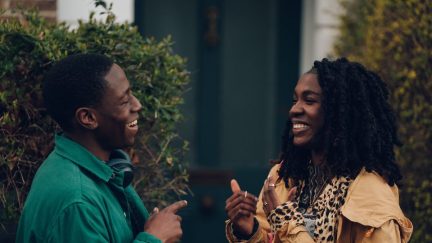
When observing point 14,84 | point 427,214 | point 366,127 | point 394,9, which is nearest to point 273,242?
point 366,127

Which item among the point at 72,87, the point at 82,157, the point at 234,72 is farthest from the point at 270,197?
the point at 234,72

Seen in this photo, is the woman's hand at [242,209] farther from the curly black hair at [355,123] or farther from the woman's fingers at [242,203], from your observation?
the curly black hair at [355,123]

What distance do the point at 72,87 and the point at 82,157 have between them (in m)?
0.28

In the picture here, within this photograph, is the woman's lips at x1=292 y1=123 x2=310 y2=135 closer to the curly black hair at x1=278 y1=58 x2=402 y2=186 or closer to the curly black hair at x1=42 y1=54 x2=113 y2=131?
the curly black hair at x1=278 y1=58 x2=402 y2=186

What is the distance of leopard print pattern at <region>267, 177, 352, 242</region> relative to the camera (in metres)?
4.32

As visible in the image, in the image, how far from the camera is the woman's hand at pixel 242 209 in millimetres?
4621

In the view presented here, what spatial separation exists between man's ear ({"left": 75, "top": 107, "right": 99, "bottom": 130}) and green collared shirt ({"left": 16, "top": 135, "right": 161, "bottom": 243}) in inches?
3.6

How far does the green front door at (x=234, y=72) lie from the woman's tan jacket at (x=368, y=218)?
438 centimetres

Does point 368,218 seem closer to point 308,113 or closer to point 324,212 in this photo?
point 324,212

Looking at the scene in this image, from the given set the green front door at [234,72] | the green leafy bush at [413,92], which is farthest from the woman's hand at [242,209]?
the green front door at [234,72]

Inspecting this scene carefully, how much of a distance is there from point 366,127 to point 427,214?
195cm

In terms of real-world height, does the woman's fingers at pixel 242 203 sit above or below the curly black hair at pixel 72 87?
below

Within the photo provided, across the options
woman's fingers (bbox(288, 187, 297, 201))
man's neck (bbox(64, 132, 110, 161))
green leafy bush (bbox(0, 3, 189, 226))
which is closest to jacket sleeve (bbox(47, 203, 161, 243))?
man's neck (bbox(64, 132, 110, 161))

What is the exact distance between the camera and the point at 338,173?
442cm
